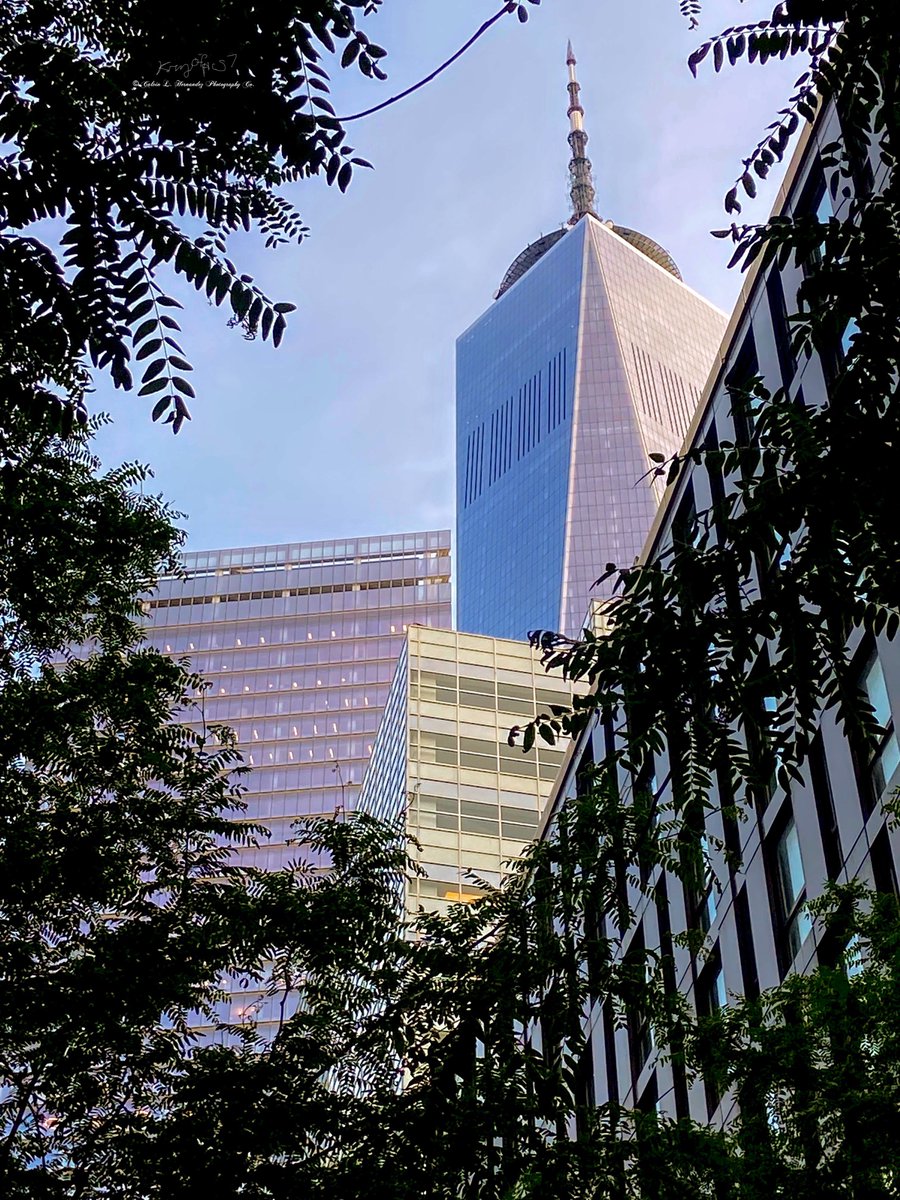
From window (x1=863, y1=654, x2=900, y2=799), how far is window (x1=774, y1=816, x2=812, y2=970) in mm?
2590

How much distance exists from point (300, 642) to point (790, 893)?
122 metres

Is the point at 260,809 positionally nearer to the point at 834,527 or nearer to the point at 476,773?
the point at 476,773

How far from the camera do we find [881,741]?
20.8m

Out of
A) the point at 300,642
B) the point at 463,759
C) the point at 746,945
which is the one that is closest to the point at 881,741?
the point at 746,945

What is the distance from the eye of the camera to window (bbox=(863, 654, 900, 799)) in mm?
20484

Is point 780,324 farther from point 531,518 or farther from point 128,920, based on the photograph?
point 531,518

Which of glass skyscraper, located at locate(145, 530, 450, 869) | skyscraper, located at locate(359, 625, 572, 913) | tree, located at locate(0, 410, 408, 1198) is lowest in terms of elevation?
tree, located at locate(0, 410, 408, 1198)

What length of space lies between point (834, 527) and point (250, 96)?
3286 mm

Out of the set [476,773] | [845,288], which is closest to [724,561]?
[845,288]

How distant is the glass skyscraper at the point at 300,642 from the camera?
435 ft

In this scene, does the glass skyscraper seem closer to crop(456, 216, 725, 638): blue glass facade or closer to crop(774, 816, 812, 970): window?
crop(456, 216, 725, 638): blue glass facade

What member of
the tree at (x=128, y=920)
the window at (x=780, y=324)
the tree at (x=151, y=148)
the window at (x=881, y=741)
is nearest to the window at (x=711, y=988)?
the window at (x=881, y=741)

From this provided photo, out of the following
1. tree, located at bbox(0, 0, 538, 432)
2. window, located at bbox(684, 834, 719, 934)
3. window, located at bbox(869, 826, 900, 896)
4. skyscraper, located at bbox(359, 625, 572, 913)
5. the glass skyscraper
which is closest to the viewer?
tree, located at bbox(0, 0, 538, 432)

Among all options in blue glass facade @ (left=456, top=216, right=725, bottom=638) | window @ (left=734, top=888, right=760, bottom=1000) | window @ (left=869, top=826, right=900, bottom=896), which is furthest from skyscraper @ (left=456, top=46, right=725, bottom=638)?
window @ (left=869, top=826, right=900, bottom=896)
